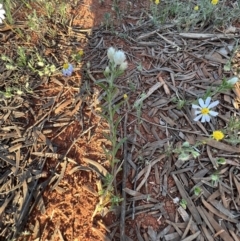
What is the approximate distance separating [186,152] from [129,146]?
30cm

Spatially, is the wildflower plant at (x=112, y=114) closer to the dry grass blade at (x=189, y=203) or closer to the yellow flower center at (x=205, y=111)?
the dry grass blade at (x=189, y=203)

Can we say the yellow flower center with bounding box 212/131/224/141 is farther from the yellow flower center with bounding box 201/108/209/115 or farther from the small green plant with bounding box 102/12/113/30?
the small green plant with bounding box 102/12/113/30

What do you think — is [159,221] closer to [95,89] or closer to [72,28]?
[95,89]

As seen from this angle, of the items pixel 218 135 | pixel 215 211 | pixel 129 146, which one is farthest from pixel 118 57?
pixel 215 211

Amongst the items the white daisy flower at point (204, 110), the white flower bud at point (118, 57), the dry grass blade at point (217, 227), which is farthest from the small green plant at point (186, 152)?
the white flower bud at point (118, 57)

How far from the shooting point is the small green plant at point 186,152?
136 centimetres

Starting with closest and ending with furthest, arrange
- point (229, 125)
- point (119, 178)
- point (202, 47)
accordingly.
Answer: point (119, 178) < point (229, 125) < point (202, 47)

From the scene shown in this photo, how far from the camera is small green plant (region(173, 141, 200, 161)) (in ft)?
4.47

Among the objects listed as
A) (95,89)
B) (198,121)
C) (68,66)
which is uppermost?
(68,66)

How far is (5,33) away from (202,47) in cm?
140

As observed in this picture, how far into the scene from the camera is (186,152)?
1464 millimetres

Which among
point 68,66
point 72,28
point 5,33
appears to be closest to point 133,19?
point 72,28

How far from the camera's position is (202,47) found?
1.93 m

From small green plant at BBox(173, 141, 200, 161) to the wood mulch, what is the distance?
5 cm
